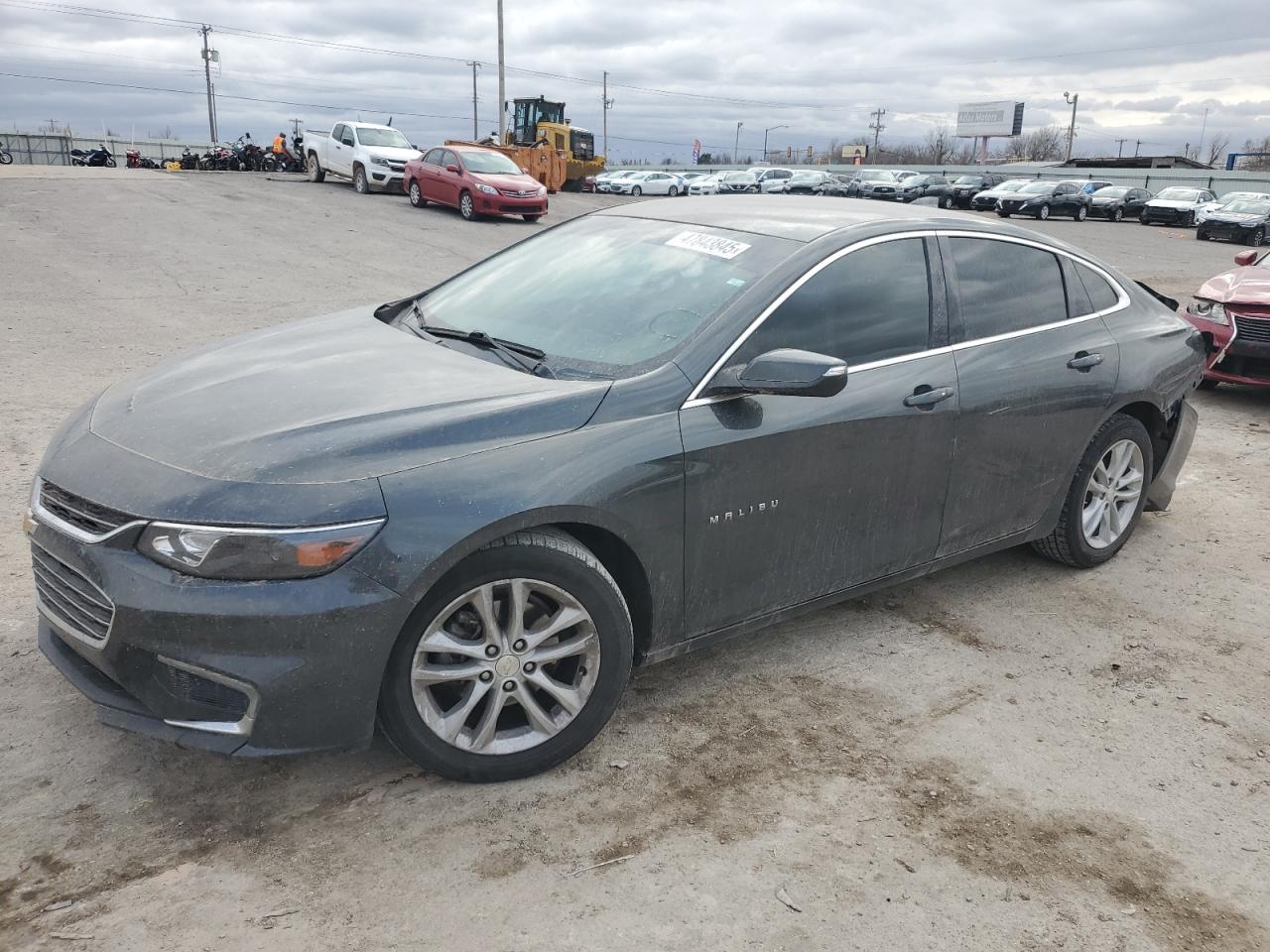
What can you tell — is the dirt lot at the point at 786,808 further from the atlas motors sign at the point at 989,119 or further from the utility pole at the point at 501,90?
the atlas motors sign at the point at 989,119

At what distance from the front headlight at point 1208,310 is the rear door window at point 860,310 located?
5.98 metres

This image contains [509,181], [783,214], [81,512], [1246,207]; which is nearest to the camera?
[81,512]

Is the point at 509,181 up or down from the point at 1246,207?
up

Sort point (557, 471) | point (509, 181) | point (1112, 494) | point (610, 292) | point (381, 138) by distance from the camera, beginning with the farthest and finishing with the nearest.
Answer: point (381, 138), point (509, 181), point (1112, 494), point (610, 292), point (557, 471)

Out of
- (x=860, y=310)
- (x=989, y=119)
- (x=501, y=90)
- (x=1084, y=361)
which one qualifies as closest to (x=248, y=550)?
(x=860, y=310)

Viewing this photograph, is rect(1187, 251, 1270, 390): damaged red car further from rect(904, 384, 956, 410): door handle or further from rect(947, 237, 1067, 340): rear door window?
rect(904, 384, 956, 410): door handle

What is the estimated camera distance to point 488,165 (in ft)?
70.4

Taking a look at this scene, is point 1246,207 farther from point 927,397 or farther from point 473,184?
point 927,397

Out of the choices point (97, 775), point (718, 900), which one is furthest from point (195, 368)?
point (718, 900)

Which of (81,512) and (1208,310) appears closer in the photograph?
(81,512)

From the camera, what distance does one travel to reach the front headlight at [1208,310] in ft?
28.1

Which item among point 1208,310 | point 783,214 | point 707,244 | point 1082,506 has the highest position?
point 783,214

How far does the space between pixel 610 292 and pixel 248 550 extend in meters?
1.71

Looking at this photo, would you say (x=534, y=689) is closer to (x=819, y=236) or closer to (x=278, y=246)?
(x=819, y=236)
